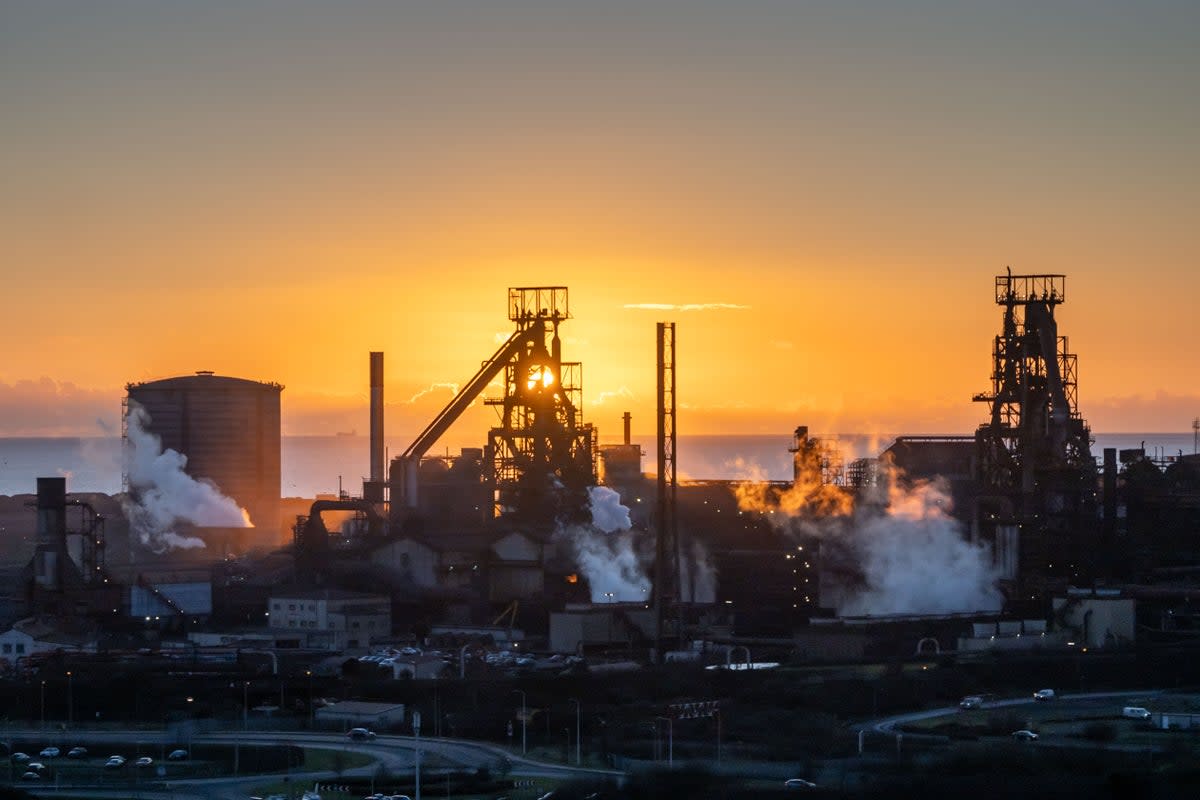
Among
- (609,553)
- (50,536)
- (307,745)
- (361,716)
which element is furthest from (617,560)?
(307,745)

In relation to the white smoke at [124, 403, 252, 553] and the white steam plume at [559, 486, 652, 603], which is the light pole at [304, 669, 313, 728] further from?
the white smoke at [124, 403, 252, 553]

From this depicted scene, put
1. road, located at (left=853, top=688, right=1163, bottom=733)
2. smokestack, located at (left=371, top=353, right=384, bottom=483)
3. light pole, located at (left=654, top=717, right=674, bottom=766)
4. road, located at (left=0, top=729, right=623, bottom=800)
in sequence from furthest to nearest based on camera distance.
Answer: smokestack, located at (left=371, top=353, right=384, bottom=483)
road, located at (left=853, top=688, right=1163, bottom=733)
light pole, located at (left=654, top=717, right=674, bottom=766)
road, located at (left=0, top=729, right=623, bottom=800)

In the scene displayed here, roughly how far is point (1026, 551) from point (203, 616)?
22280 millimetres

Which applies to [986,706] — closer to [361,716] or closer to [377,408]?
[361,716]

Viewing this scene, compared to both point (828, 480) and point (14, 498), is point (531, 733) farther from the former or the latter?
point (14, 498)

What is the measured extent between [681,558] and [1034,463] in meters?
10.2

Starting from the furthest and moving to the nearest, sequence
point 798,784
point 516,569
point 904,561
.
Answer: point 516,569
point 904,561
point 798,784

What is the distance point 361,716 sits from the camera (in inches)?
1834

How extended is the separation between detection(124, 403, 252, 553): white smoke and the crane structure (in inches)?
1332

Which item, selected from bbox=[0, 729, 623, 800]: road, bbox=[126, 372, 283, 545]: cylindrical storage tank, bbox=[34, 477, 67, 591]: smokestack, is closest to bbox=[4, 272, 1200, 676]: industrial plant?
bbox=[34, 477, 67, 591]: smokestack

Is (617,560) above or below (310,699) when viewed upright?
above

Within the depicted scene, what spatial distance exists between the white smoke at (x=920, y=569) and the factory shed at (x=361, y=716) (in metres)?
17.3

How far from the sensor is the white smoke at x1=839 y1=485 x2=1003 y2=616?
6103cm

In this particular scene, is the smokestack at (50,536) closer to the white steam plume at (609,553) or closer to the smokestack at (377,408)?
the white steam plume at (609,553)
